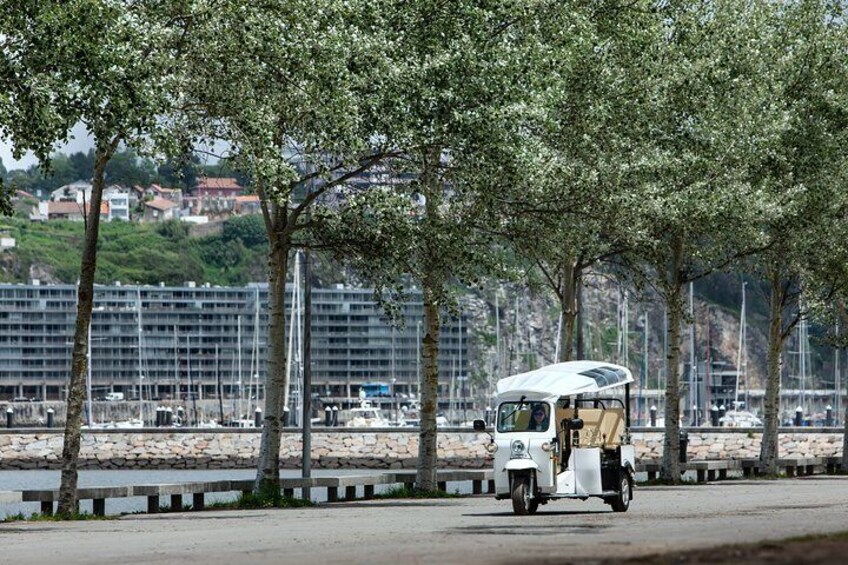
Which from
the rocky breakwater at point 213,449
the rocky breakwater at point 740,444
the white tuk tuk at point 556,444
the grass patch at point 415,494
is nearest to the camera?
the white tuk tuk at point 556,444

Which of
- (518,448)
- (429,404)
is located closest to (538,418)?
(518,448)

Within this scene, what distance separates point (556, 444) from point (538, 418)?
617 mm

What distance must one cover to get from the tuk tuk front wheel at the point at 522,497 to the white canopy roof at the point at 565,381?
180 cm

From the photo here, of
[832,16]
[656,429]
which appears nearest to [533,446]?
[832,16]

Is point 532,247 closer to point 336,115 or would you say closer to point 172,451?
point 336,115

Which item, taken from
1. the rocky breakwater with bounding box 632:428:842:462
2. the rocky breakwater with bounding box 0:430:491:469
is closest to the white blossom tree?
the rocky breakwater with bounding box 632:428:842:462

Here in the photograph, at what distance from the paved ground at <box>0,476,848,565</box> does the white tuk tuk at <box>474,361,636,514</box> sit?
1.78 ft

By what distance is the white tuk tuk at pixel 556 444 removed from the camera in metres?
33.6

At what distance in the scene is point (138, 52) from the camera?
29625 mm

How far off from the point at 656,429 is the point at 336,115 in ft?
273

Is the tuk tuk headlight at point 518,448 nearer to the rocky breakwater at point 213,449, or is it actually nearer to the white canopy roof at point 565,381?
the white canopy roof at point 565,381

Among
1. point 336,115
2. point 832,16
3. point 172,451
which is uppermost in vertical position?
point 832,16

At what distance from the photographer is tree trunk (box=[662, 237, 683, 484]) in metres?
53.2

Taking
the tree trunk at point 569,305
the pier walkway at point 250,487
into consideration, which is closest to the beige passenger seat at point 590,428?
the pier walkway at point 250,487
